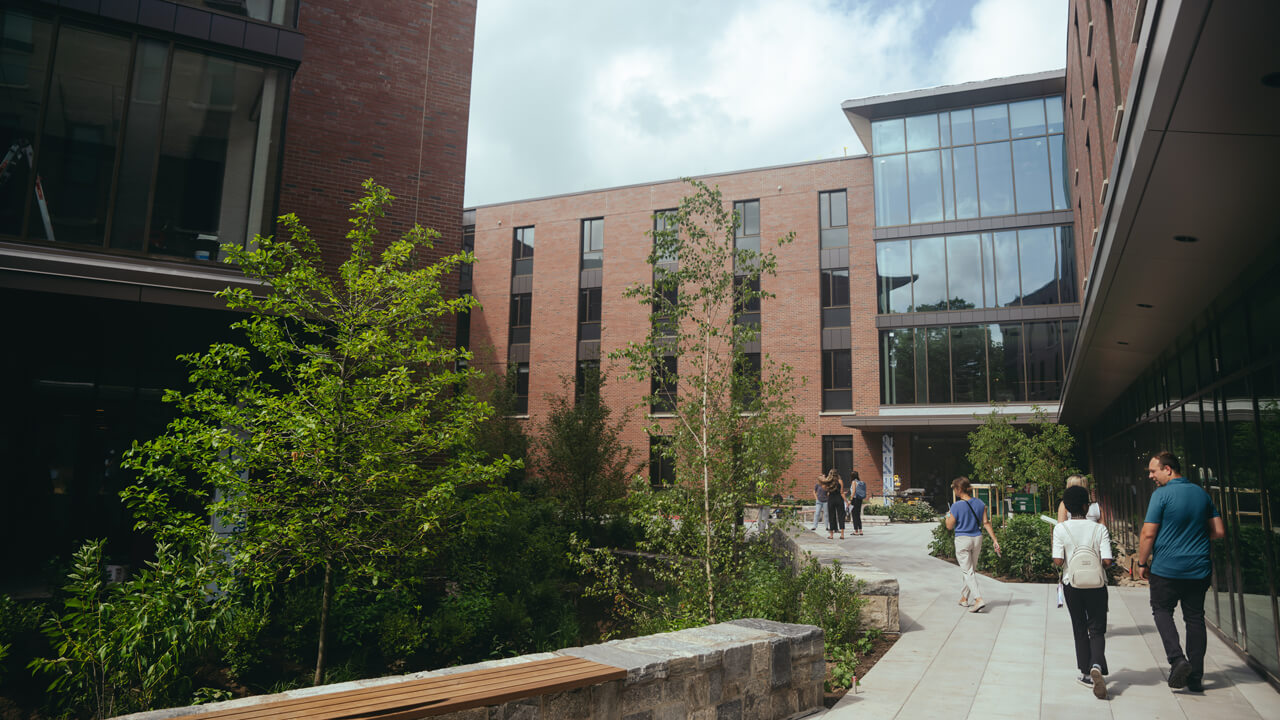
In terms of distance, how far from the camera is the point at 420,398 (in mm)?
6844

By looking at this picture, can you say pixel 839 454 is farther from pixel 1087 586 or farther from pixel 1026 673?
pixel 1087 586

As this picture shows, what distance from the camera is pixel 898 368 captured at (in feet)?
105

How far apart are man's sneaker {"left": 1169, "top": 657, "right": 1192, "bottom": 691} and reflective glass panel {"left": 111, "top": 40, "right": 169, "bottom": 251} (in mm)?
11719

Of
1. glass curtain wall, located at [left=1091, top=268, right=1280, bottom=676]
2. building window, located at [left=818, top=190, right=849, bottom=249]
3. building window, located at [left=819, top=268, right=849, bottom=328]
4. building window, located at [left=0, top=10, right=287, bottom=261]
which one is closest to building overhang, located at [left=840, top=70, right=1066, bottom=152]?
building window, located at [left=818, top=190, right=849, bottom=249]

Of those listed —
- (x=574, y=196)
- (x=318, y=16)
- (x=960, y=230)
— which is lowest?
(x=318, y=16)

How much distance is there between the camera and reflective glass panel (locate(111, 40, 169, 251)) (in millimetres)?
9109

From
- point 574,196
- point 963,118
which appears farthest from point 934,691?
point 574,196

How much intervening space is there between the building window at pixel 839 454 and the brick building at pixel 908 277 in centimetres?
10

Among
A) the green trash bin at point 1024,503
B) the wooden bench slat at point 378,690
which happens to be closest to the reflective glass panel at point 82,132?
the wooden bench slat at point 378,690

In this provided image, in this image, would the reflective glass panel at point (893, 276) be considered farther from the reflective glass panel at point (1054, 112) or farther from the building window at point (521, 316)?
the building window at point (521, 316)

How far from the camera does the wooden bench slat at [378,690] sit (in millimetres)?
3311

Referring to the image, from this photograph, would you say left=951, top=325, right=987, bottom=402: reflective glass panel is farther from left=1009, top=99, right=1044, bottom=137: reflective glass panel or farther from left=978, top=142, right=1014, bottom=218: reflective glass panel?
left=1009, top=99, right=1044, bottom=137: reflective glass panel

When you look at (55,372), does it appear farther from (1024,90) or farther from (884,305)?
(1024,90)

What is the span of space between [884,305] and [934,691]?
1105 inches
